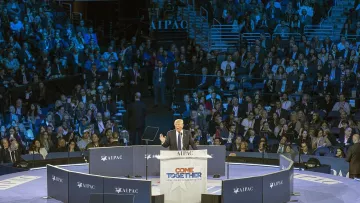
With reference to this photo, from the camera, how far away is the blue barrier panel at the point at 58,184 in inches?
587

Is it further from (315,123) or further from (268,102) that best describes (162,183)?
(268,102)

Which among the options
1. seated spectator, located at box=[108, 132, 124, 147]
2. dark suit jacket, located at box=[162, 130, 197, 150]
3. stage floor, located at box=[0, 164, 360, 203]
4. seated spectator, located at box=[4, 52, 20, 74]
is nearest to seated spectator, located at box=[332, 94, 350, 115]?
stage floor, located at box=[0, 164, 360, 203]

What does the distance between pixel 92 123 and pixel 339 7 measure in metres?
10.3

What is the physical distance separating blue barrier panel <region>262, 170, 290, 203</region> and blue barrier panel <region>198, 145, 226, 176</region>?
2.99 m

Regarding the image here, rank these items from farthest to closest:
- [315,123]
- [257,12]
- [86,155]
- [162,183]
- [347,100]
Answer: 1. [257,12]
2. [347,100]
3. [315,123]
4. [86,155]
5. [162,183]

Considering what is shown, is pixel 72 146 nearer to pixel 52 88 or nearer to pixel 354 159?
pixel 52 88

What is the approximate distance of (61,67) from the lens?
25.0 metres

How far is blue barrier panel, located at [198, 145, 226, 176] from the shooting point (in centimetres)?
1802

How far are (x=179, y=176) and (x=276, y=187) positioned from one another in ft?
5.99

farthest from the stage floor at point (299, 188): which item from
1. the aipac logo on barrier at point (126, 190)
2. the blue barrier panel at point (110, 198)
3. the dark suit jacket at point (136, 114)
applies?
the dark suit jacket at point (136, 114)

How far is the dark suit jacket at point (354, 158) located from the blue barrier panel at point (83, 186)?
629 centimetres

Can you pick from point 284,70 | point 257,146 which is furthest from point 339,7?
point 257,146

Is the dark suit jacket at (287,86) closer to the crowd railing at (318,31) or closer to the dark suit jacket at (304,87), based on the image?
the dark suit jacket at (304,87)

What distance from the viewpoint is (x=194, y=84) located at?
81.3ft
